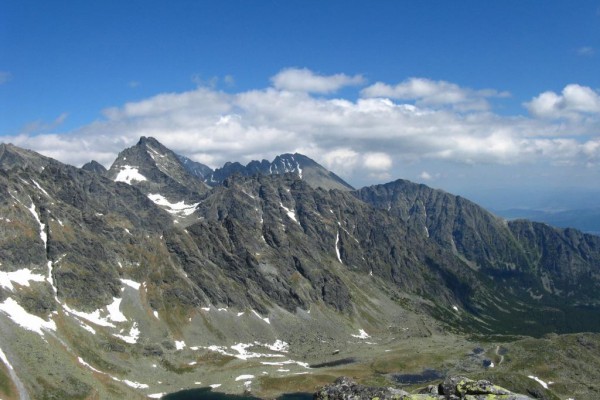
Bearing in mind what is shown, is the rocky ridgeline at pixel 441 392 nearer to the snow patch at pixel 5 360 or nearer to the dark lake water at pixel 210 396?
the dark lake water at pixel 210 396

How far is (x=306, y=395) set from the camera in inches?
7579

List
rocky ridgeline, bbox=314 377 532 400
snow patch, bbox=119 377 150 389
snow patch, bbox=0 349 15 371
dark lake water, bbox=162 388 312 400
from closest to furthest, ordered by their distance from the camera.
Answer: rocky ridgeline, bbox=314 377 532 400, snow patch, bbox=0 349 15 371, dark lake water, bbox=162 388 312 400, snow patch, bbox=119 377 150 389

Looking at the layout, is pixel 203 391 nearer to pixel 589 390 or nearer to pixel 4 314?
pixel 4 314

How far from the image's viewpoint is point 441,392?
31797mm

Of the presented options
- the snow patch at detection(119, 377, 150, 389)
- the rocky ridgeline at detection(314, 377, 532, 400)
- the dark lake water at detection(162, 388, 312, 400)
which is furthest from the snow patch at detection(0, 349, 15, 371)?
the rocky ridgeline at detection(314, 377, 532, 400)

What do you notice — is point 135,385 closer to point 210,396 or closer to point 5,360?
point 210,396

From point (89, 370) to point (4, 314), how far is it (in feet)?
131

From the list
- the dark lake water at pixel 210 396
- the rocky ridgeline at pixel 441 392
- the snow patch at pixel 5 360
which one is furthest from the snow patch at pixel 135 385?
the rocky ridgeline at pixel 441 392

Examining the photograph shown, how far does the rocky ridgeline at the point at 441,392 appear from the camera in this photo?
29.9 metres

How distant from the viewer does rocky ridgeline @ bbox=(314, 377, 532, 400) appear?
2991 centimetres

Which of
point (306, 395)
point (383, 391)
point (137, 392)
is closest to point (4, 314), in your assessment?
point (137, 392)

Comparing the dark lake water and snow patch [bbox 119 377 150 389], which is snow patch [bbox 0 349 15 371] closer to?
snow patch [bbox 119 377 150 389]

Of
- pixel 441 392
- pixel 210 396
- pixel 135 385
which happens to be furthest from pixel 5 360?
pixel 441 392

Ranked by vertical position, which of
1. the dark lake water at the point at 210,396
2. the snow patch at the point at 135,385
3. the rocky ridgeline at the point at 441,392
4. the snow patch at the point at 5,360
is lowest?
the dark lake water at the point at 210,396
